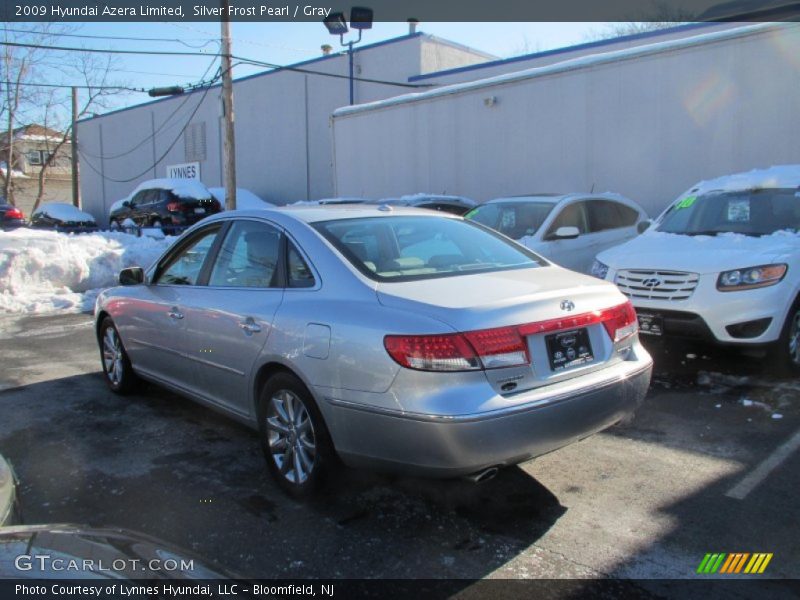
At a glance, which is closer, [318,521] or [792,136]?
[318,521]

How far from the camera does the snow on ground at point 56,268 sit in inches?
426

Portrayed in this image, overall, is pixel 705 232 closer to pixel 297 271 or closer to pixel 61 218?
pixel 297 271

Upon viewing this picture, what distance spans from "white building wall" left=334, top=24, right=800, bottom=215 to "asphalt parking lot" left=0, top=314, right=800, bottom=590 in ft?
18.3

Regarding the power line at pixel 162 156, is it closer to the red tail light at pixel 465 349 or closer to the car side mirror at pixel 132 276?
the car side mirror at pixel 132 276

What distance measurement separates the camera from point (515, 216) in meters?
8.80

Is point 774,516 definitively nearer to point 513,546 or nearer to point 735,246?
point 513,546

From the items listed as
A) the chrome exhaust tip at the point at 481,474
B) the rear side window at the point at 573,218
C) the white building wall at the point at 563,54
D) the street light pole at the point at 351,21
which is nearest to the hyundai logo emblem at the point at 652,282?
the rear side window at the point at 573,218

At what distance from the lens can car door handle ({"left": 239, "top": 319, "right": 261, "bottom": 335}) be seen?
3.82 metres

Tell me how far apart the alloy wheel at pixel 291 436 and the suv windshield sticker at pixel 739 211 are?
5066 mm

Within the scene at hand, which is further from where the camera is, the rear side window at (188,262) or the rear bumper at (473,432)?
the rear side window at (188,262)

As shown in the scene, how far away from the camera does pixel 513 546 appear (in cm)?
321

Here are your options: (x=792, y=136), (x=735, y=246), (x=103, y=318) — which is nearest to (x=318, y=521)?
(x=103, y=318)

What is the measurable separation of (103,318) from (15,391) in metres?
1.04

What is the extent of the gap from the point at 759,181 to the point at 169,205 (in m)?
18.1
